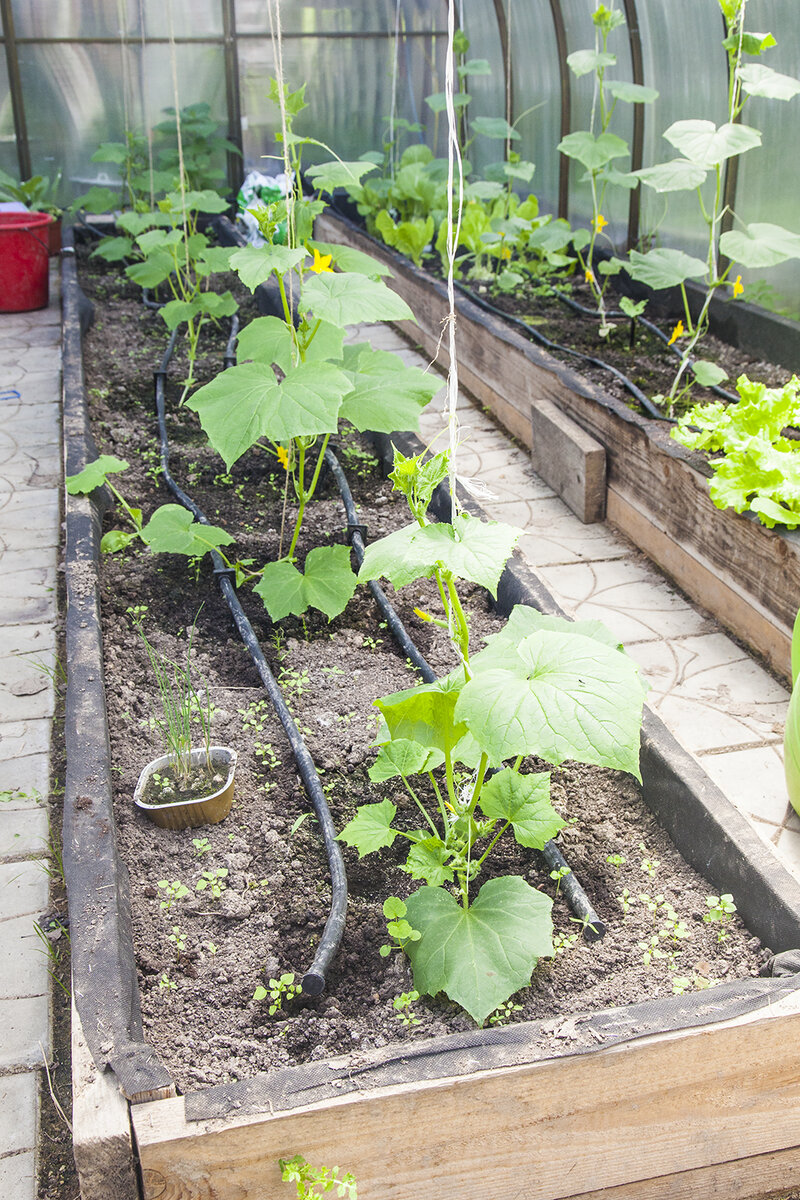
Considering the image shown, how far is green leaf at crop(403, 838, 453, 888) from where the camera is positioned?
6.29 feet

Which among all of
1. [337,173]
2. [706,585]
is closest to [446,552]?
[706,585]

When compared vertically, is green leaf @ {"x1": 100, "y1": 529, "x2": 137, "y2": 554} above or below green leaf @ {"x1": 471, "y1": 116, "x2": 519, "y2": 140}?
below

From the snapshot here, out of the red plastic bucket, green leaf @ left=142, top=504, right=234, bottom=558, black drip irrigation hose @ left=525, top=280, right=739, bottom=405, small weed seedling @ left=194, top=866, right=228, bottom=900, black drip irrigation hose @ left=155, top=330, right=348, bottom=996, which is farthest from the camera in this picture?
the red plastic bucket

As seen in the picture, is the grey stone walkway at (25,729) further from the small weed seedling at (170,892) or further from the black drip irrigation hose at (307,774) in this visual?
the black drip irrigation hose at (307,774)

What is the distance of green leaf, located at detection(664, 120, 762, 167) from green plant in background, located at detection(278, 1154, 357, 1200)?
10.7 feet

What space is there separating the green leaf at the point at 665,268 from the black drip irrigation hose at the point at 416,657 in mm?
1491

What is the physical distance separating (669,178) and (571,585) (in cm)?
156

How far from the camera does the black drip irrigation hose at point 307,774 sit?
6.15ft

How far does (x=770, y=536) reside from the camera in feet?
9.67

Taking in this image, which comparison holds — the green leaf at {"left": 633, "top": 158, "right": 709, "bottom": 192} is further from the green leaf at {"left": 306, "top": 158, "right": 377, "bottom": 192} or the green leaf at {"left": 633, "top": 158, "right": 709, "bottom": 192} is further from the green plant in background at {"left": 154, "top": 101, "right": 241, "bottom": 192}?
the green plant in background at {"left": 154, "top": 101, "right": 241, "bottom": 192}

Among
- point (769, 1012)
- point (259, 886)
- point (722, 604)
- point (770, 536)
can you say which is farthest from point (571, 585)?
point (769, 1012)

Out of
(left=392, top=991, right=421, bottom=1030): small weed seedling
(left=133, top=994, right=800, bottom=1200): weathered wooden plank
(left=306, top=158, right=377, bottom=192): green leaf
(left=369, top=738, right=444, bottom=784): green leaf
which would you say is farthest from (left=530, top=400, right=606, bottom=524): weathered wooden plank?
(left=133, top=994, right=800, bottom=1200): weathered wooden plank

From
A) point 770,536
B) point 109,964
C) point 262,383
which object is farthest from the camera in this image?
point 770,536

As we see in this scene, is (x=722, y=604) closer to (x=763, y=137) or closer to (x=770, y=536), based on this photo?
(x=770, y=536)
